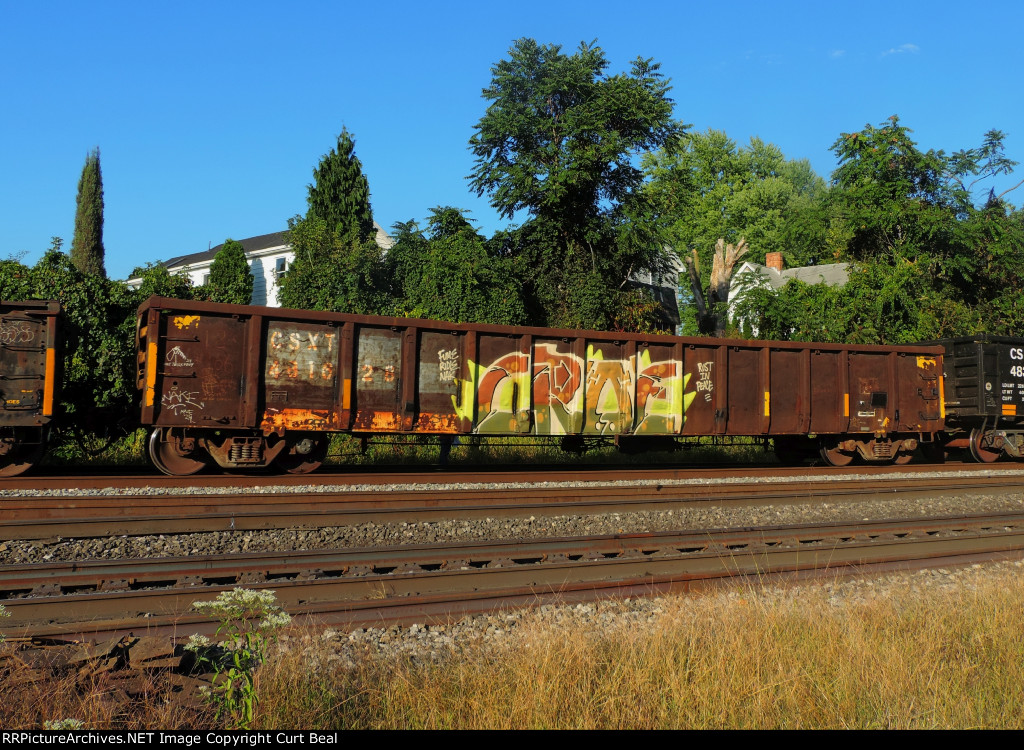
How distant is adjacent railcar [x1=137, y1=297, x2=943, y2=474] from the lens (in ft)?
37.7

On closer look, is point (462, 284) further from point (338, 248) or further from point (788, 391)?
point (788, 391)

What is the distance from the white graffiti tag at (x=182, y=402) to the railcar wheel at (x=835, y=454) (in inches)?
523

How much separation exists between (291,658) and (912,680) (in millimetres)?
3850

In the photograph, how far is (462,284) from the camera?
23.5m

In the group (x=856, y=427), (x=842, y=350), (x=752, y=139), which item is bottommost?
(x=856, y=427)

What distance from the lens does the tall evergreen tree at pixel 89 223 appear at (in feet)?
134

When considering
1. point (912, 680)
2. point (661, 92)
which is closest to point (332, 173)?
point (661, 92)

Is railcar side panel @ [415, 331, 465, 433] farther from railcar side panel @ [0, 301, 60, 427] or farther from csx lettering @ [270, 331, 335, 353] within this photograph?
railcar side panel @ [0, 301, 60, 427]

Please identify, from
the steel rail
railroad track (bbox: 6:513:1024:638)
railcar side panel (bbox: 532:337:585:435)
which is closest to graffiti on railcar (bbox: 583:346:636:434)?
railcar side panel (bbox: 532:337:585:435)

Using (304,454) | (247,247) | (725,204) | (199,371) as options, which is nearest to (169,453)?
(199,371)

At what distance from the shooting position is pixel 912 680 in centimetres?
437

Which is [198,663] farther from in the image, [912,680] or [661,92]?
[661,92]

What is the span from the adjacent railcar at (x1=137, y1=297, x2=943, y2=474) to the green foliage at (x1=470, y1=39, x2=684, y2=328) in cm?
1112

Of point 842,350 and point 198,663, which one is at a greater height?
point 842,350
